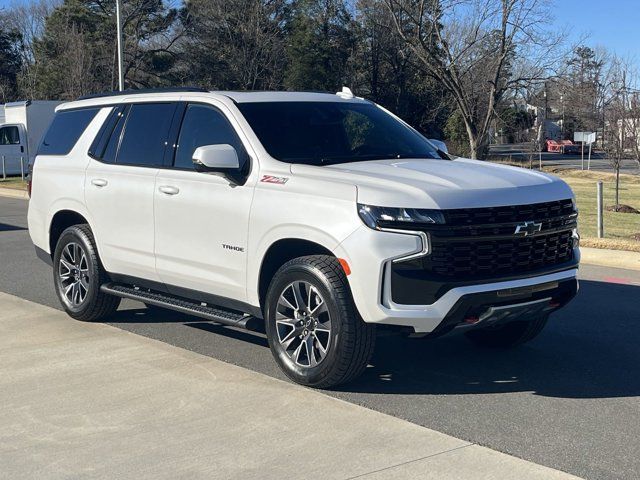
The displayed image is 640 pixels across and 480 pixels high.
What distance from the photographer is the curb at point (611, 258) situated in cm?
1133

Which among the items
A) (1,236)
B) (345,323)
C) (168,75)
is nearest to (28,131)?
(168,75)

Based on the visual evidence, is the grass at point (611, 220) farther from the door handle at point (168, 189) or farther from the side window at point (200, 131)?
the door handle at point (168, 189)

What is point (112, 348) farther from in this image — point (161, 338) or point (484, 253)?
point (484, 253)

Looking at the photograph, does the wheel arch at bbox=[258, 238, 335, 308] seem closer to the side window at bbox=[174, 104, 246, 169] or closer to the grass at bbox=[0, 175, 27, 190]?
the side window at bbox=[174, 104, 246, 169]

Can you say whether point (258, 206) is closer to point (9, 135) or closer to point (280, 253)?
point (280, 253)

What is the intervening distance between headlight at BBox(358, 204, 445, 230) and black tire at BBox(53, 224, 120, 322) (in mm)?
3170

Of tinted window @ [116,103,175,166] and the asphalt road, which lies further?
tinted window @ [116,103,175,166]

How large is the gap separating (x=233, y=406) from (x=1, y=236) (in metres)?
10.6

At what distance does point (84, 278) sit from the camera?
24.7 feet

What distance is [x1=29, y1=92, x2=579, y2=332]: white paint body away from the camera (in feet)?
16.7

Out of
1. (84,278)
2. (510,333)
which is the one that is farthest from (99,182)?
(510,333)

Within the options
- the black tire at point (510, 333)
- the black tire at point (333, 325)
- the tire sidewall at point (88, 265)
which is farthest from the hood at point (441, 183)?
the tire sidewall at point (88, 265)

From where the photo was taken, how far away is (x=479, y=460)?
14.2 ft

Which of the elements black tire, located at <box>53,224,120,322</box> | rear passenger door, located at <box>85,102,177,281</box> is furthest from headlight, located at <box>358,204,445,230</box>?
black tire, located at <box>53,224,120,322</box>
